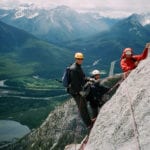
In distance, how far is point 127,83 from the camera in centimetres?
1700

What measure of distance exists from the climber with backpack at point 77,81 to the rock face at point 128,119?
188 centimetres

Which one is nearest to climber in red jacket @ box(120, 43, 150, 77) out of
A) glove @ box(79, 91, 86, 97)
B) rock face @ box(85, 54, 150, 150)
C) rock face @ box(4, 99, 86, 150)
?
rock face @ box(85, 54, 150, 150)

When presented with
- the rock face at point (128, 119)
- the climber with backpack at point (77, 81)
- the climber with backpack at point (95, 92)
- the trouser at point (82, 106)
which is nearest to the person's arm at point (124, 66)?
the climber with backpack at point (95, 92)

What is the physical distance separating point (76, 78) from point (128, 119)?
4257mm

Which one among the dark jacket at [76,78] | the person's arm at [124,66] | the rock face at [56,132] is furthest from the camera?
the rock face at [56,132]

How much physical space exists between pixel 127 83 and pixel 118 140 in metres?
3.14

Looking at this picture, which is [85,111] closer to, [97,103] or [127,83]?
[97,103]

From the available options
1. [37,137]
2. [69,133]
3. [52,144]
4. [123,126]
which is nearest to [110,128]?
[123,126]

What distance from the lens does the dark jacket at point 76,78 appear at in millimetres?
18266

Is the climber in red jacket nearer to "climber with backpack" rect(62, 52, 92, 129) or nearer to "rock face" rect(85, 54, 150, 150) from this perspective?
"rock face" rect(85, 54, 150, 150)

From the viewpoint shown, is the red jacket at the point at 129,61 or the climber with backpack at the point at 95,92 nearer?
the climber with backpack at the point at 95,92

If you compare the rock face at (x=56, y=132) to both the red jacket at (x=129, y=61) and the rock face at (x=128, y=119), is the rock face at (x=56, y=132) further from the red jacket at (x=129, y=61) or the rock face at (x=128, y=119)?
the rock face at (x=128, y=119)

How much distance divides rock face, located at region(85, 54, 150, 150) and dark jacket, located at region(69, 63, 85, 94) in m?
1.92

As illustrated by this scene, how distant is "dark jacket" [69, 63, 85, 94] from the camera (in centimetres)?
1827
